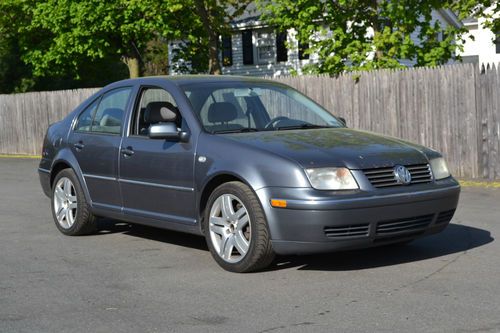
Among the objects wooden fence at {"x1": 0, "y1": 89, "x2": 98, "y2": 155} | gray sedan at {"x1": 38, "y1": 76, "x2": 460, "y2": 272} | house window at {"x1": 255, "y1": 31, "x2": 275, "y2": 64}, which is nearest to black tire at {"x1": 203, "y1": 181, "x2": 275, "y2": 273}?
gray sedan at {"x1": 38, "y1": 76, "x2": 460, "y2": 272}

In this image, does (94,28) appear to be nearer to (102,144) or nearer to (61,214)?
(61,214)

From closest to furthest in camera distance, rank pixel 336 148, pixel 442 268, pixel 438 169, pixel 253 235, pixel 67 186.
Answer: pixel 253 235 < pixel 336 148 < pixel 442 268 < pixel 438 169 < pixel 67 186

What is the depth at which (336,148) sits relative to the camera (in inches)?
267

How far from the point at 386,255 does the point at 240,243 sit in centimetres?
142

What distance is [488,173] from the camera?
575 inches

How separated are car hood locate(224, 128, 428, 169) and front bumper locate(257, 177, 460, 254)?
242 mm

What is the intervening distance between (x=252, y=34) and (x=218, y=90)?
32.5 metres

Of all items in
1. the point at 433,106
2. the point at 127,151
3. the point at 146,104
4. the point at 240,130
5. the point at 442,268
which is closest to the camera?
the point at 442,268

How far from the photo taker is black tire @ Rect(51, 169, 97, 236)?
8.84 meters

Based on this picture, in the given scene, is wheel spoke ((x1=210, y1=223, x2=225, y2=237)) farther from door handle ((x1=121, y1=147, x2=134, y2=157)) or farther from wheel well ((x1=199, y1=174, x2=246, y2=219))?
door handle ((x1=121, y1=147, x2=134, y2=157))

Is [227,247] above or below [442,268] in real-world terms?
above

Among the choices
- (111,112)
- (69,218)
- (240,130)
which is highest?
(111,112)

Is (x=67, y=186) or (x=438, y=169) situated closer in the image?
(x=438, y=169)

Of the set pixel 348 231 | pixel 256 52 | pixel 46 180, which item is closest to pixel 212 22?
pixel 256 52
